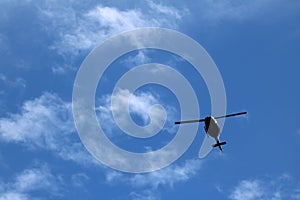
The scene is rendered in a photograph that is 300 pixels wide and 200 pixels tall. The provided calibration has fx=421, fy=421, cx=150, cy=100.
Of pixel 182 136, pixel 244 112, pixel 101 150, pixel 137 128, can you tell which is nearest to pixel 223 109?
pixel 244 112

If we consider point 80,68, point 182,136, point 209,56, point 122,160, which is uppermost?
point 209,56

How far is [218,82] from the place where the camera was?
82.9 metres

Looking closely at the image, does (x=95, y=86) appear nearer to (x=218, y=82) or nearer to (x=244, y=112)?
(x=218, y=82)

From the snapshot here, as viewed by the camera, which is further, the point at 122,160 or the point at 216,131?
the point at 216,131

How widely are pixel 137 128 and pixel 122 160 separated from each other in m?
8.20

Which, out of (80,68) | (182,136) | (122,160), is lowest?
(122,160)

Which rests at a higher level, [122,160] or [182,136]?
[182,136]

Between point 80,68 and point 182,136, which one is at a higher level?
point 80,68

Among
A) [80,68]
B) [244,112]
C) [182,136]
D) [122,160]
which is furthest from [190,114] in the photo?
[80,68]

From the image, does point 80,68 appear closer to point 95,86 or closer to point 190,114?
point 95,86

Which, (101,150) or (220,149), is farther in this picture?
(220,149)

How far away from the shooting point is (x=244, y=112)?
84.3 m

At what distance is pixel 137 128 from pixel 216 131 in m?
16.5

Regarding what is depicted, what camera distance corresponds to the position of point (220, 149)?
3570 inches
